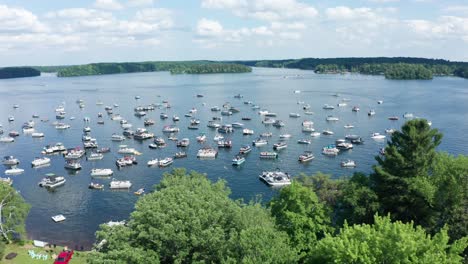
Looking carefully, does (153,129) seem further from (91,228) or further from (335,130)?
(91,228)

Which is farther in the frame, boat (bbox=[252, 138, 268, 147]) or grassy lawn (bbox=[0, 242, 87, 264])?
boat (bbox=[252, 138, 268, 147])

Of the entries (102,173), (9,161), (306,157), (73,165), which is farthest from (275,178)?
(9,161)

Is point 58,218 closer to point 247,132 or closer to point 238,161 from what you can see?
point 238,161

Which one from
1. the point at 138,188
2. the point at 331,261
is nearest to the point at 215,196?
the point at 331,261

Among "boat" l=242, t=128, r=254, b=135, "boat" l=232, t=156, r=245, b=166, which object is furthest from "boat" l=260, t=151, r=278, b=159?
"boat" l=242, t=128, r=254, b=135

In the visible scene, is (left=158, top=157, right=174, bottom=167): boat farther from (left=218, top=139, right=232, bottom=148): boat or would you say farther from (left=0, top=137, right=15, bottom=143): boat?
(left=0, top=137, right=15, bottom=143): boat
